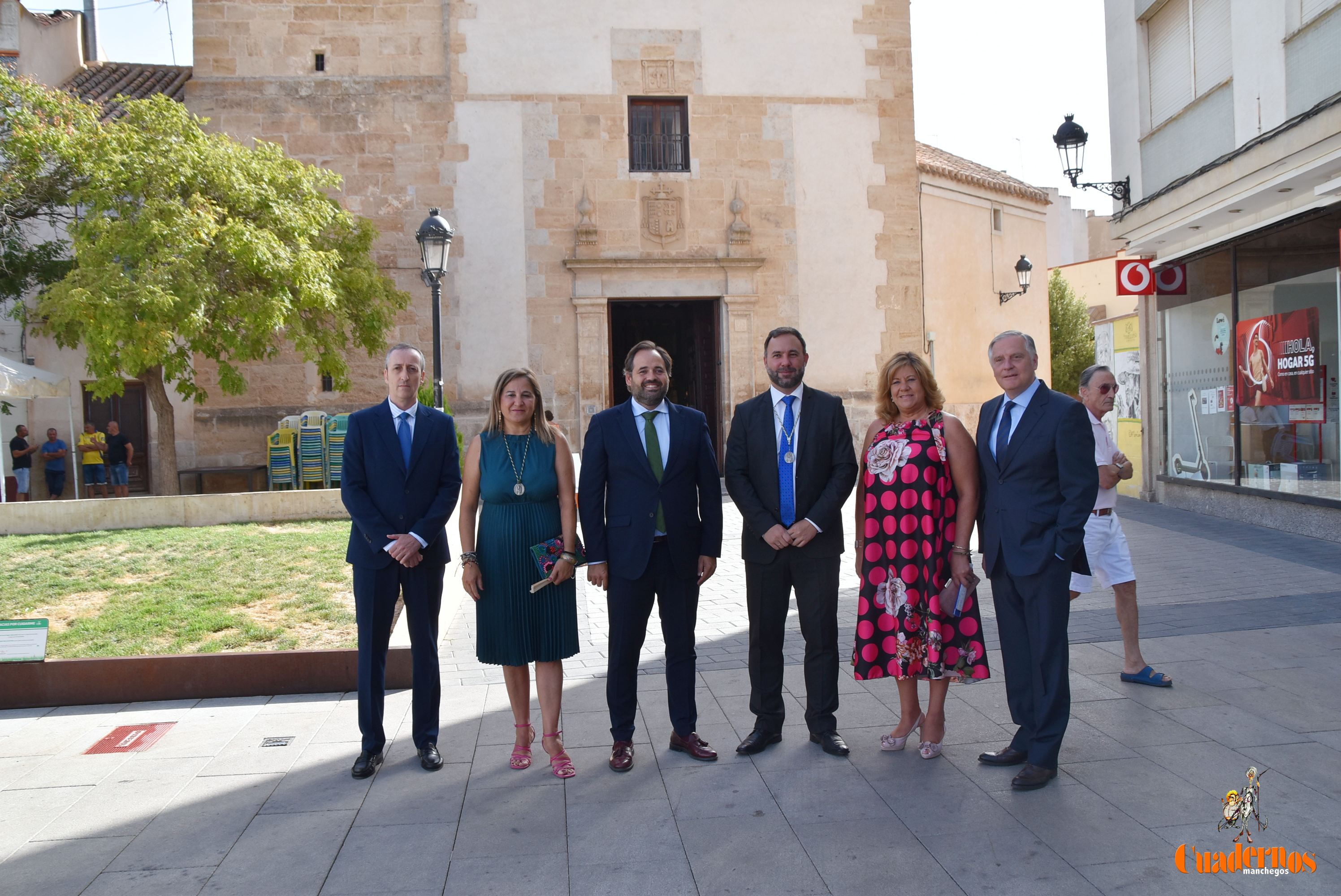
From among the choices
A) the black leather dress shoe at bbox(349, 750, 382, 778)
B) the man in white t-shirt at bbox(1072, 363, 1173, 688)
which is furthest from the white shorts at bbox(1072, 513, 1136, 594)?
the black leather dress shoe at bbox(349, 750, 382, 778)

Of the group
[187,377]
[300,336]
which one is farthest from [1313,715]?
[187,377]

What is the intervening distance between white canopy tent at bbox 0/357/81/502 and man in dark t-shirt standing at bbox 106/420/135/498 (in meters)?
0.68

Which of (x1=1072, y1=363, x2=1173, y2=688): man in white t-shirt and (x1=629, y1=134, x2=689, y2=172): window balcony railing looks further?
(x1=629, y1=134, x2=689, y2=172): window balcony railing

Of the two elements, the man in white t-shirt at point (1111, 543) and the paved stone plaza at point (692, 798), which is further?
the man in white t-shirt at point (1111, 543)

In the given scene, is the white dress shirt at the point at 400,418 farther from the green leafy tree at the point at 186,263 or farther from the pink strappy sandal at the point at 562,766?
the green leafy tree at the point at 186,263

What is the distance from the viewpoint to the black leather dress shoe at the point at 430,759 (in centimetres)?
462

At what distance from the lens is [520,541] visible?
4613 millimetres

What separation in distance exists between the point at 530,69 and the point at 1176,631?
50.6 ft

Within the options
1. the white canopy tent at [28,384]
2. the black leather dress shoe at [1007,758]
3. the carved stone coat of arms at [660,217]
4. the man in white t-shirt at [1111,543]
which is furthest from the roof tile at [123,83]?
the black leather dress shoe at [1007,758]

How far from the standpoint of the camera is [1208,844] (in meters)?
3.58

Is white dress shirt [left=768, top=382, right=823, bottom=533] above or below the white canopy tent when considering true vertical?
below

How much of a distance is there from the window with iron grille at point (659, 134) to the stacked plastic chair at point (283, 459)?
7.86m

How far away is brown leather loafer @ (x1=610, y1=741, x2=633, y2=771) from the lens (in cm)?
455

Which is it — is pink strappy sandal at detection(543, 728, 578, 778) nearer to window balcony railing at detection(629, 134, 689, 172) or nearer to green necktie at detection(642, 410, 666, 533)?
green necktie at detection(642, 410, 666, 533)
